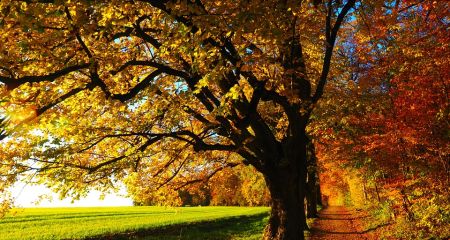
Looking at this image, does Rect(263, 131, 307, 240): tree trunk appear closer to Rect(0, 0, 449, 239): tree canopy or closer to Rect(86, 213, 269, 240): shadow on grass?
Rect(0, 0, 449, 239): tree canopy

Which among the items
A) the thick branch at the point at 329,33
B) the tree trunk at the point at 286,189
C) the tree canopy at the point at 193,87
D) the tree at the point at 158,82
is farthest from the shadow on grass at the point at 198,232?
the thick branch at the point at 329,33

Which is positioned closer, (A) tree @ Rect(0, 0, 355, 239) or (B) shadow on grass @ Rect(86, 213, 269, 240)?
(A) tree @ Rect(0, 0, 355, 239)

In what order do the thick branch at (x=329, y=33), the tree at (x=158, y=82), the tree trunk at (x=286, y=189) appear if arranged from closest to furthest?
the tree at (x=158, y=82) < the thick branch at (x=329, y=33) < the tree trunk at (x=286, y=189)

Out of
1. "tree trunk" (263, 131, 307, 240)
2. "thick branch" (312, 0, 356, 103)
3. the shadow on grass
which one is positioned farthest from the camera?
the shadow on grass

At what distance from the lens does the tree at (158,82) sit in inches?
300

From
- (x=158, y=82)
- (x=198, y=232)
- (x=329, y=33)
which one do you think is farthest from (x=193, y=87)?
(x=198, y=232)

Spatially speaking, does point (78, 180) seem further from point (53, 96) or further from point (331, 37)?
point (331, 37)

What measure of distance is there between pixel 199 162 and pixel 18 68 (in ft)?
31.8

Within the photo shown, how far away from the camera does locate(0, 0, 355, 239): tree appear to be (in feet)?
25.0

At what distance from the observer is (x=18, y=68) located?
29.2 ft

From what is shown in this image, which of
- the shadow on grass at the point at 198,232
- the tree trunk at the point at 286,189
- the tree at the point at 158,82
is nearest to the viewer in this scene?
the tree at the point at 158,82

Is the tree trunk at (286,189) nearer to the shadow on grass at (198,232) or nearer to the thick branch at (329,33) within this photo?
the thick branch at (329,33)

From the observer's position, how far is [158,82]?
40.7 ft

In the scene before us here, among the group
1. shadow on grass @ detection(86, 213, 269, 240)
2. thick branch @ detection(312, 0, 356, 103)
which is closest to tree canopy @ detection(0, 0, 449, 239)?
thick branch @ detection(312, 0, 356, 103)
